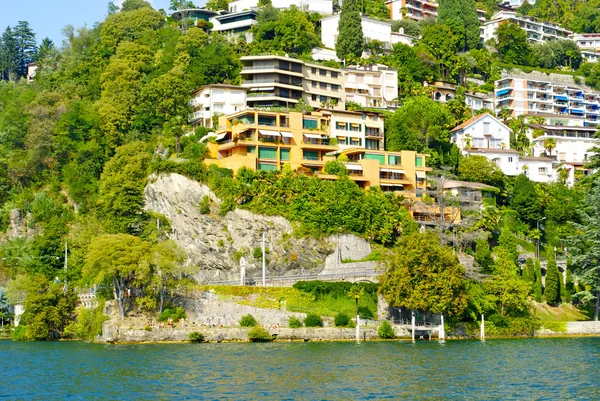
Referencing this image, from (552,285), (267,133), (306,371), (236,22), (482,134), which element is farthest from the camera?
(236,22)

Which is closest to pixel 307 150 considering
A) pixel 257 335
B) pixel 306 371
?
pixel 257 335

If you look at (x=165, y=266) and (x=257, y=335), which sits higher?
(x=165, y=266)

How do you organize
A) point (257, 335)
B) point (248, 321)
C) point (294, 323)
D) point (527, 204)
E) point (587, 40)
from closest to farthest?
point (257, 335)
point (294, 323)
point (248, 321)
point (527, 204)
point (587, 40)

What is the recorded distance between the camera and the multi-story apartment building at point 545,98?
5364 inches

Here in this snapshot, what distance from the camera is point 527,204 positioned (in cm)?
9750

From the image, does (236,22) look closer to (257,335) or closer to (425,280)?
(425,280)

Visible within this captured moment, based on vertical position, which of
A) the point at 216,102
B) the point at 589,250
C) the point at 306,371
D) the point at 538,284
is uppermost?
the point at 216,102

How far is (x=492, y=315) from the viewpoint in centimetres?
7538

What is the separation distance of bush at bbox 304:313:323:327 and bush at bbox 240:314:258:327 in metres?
3.91

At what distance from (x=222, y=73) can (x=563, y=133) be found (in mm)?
48800

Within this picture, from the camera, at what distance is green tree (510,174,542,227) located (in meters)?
97.1

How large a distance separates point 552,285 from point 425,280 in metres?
18.9

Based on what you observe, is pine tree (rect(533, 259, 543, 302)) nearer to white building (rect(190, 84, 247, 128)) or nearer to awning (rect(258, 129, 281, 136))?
awning (rect(258, 129, 281, 136))

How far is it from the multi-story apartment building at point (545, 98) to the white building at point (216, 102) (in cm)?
4806
